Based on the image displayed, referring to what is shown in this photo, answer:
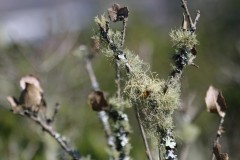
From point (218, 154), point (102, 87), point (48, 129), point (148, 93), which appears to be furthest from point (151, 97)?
point (102, 87)

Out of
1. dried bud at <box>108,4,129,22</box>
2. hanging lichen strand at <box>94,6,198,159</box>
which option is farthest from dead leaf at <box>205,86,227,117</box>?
dried bud at <box>108,4,129,22</box>

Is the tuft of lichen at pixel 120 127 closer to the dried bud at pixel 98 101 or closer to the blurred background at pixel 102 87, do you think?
the dried bud at pixel 98 101

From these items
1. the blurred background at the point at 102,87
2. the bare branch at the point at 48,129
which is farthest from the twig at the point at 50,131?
the blurred background at the point at 102,87

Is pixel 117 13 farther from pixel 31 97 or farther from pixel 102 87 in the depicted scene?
pixel 102 87

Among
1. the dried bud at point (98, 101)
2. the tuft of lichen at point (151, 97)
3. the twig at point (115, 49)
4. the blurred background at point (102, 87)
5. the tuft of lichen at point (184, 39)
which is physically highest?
the blurred background at point (102, 87)

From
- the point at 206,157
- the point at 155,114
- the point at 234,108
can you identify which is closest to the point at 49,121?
the point at 155,114

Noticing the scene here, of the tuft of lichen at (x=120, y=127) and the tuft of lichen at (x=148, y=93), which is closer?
the tuft of lichen at (x=148, y=93)

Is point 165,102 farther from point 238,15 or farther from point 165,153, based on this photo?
point 238,15

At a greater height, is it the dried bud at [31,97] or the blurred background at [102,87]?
the blurred background at [102,87]
